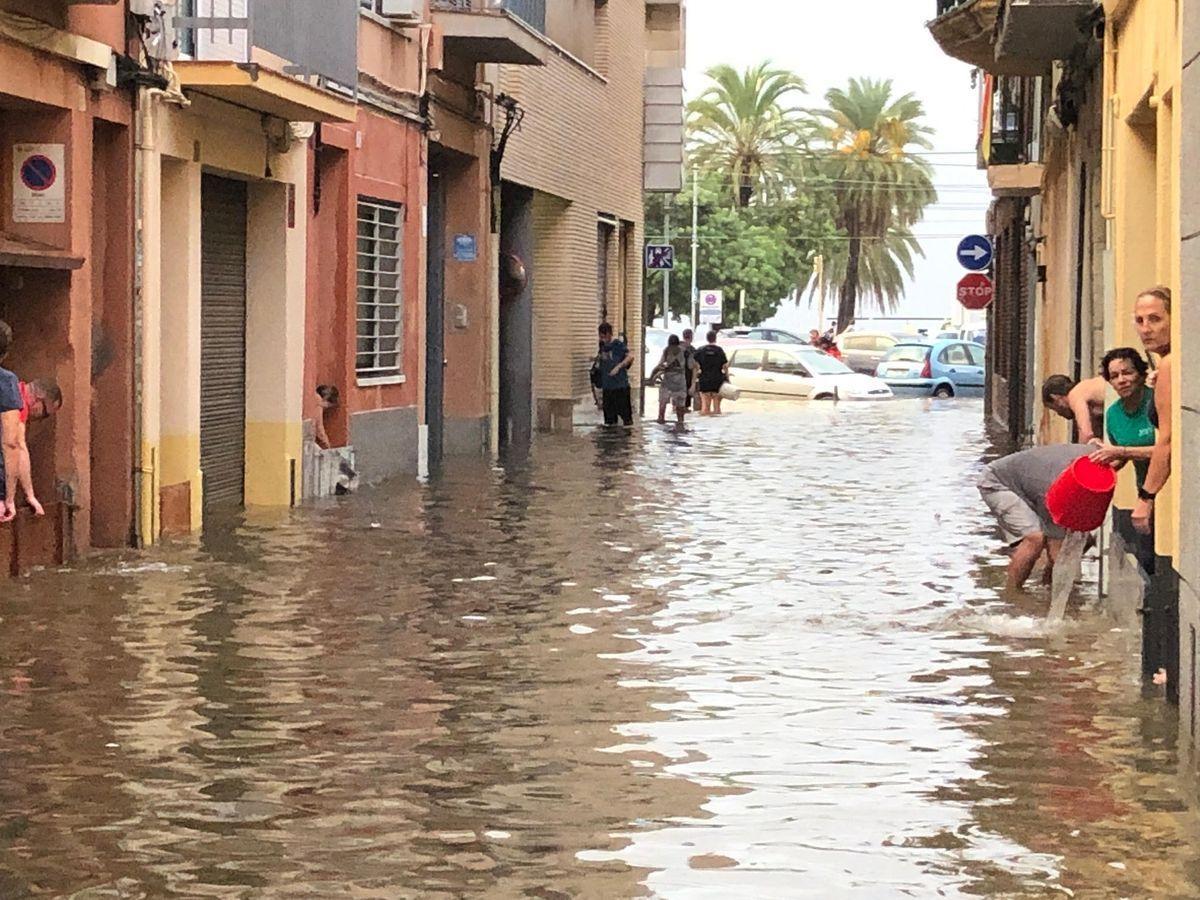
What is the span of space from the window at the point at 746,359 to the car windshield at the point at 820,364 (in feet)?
3.24

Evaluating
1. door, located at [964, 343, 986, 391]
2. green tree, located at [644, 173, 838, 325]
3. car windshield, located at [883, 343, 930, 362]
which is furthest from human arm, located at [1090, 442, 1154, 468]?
green tree, located at [644, 173, 838, 325]

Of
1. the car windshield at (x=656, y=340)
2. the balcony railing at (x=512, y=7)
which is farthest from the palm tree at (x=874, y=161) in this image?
the balcony railing at (x=512, y=7)

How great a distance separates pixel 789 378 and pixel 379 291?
2711 centimetres

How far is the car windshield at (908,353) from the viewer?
195 ft

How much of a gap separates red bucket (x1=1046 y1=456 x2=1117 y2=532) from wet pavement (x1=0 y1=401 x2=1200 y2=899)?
1.98ft

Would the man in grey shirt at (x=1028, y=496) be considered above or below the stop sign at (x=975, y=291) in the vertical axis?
below

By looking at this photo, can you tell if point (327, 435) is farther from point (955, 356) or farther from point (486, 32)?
point (955, 356)

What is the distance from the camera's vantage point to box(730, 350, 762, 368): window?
173 ft

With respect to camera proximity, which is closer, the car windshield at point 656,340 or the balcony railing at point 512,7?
the balcony railing at point 512,7

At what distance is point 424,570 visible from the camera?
16188 millimetres

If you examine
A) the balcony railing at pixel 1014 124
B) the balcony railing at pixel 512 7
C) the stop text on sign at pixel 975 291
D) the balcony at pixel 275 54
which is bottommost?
the stop text on sign at pixel 975 291

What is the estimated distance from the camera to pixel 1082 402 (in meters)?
13.9

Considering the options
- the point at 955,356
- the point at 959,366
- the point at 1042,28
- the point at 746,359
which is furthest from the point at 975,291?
the point at 1042,28

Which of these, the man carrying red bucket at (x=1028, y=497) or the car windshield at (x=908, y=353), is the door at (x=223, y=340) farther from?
the car windshield at (x=908, y=353)
